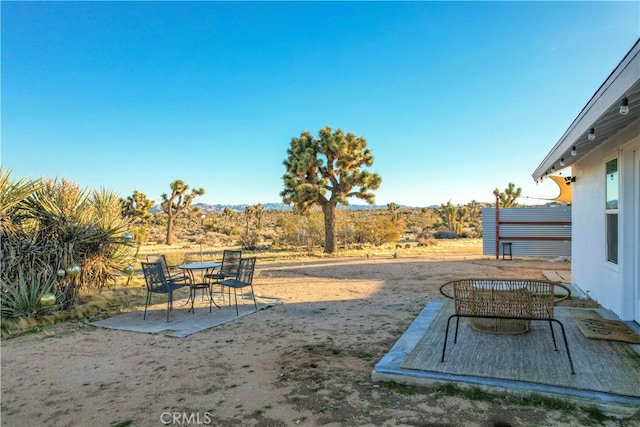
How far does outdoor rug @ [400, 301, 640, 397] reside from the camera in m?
3.12

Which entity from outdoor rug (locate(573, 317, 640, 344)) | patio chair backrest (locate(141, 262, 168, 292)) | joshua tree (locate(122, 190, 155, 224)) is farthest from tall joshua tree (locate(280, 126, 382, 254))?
joshua tree (locate(122, 190, 155, 224))

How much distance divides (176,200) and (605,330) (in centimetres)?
2662

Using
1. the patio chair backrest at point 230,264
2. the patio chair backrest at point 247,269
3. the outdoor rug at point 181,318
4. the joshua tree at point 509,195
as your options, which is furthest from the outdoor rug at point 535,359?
the joshua tree at point 509,195

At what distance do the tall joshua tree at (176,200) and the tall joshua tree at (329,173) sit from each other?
11.7 metres

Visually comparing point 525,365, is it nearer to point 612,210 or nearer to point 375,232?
point 612,210

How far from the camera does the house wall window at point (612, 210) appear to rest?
5418mm

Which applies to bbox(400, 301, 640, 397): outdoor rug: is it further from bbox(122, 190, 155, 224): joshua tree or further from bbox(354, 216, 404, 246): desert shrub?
bbox(122, 190, 155, 224): joshua tree

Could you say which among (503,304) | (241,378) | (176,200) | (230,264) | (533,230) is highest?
(176,200)

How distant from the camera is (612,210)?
5543mm

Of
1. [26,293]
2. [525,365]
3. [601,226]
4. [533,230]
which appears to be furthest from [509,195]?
[26,293]

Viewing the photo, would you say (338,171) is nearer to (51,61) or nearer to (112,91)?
(112,91)

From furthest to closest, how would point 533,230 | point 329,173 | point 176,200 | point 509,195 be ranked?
point 176,200, point 509,195, point 329,173, point 533,230

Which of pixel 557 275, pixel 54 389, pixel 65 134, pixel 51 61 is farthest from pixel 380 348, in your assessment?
pixel 65 134

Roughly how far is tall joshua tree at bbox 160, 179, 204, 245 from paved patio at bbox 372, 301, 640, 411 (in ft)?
81.7
